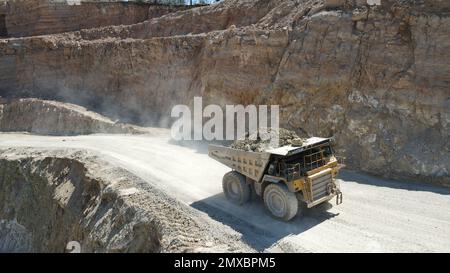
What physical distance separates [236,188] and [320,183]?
2.36 metres

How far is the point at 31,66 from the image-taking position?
2800cm

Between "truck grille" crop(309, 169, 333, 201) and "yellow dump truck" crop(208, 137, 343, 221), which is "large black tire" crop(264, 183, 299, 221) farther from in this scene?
"truck grille" crop(309, 169, 333, 201)

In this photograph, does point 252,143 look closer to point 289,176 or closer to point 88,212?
point 289,176

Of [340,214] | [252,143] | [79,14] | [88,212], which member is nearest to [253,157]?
[252,143]

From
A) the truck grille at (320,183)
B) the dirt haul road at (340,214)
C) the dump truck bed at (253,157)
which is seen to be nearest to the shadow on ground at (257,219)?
the dirt haul road at (340,214)

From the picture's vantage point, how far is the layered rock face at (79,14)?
31.7m

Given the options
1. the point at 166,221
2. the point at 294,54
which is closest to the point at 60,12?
the point at 294,54

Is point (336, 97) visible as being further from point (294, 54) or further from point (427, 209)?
point (427, 209)

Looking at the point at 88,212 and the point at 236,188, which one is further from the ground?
the point at 236,188

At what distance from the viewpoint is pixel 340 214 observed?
32.7 ft

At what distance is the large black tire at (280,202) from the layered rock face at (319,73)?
4.70m

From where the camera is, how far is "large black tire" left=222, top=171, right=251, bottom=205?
1064 cm

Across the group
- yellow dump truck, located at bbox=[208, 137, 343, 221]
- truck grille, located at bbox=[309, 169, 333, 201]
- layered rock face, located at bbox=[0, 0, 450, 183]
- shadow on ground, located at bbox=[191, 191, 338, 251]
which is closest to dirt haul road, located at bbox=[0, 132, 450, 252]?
shadow on ground, located at bbox=[191, 191, 338, 251]

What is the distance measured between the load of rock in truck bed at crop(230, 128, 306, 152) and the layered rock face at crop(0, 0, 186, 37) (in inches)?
916
